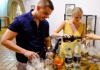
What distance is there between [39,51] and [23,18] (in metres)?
0.34

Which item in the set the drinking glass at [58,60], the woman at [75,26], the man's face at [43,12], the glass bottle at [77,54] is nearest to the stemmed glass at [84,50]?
the glass bottle at [77,54]

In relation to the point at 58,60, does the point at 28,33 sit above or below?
above

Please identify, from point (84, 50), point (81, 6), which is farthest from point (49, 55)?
point (81, 6)

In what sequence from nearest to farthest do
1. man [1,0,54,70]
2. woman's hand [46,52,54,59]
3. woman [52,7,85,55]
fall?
man [1,0,54,70]
woman's hand [46,52,54,59]
woman [52,7,85,55]

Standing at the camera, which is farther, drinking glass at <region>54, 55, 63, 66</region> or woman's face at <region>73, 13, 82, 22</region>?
woman's face at <region>73, 13, 82, 22</region>

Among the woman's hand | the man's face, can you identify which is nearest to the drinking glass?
the woman's hand

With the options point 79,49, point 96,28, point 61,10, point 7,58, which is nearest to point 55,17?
point 61,10

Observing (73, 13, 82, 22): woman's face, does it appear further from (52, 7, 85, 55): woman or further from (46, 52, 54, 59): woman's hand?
(46, 52, 54, 59): woman's hand

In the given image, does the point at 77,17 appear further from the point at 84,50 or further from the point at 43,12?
the point at 43,12

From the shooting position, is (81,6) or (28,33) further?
(81,6)

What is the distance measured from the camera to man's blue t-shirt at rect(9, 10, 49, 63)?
1400mm

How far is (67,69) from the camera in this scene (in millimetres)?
1335

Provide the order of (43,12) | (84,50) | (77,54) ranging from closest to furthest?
(43,12)
(77,54)
(84,50)

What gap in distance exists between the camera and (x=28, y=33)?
4.71 feet
